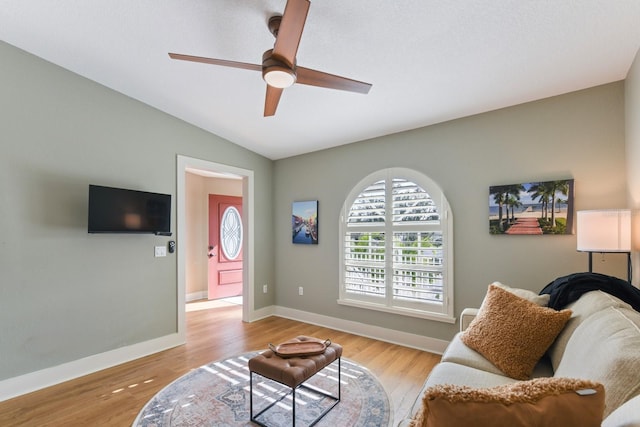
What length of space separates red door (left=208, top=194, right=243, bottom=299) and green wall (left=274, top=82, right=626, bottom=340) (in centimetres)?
249

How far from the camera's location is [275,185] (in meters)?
5.01

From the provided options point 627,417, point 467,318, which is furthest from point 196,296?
point 627,417

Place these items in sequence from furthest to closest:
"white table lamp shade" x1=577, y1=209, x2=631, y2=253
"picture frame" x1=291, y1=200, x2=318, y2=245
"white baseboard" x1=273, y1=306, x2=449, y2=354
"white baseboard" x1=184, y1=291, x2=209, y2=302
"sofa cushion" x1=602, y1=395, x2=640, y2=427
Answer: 1. "white baseboard" x1=184, y1=291, x2=209, y2=302
2. "picture frame" x1=291, y1=200, x2=318, y2=245
3. "white baseboard" x1=273, y1=306, x2=449, y2=354
4. "white table lamp shade" x1=577, y1=209, x2=631, y2=253
5. "sofa cushion" x1=602, y1=395, x2=640, y2=427

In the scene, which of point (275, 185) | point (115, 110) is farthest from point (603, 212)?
point (115, 110)

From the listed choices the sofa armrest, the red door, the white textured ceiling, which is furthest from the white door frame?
the sofa armrest

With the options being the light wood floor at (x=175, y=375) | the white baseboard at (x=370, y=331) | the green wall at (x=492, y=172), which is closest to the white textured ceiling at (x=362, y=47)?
the green wall at (x=492, y=172)

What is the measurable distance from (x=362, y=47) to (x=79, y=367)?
3825 mm

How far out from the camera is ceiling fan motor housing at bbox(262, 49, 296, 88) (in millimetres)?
1772

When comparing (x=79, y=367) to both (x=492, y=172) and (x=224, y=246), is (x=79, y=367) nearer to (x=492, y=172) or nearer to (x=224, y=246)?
(x=224, y=246)

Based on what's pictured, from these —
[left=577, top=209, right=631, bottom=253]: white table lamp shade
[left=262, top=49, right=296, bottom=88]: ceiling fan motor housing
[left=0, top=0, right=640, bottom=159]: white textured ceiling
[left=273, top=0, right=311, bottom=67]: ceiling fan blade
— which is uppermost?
[left=0, top=0, right=640, bottom=159]: white textured ceiling

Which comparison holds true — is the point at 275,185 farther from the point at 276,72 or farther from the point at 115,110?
the point at 276,72

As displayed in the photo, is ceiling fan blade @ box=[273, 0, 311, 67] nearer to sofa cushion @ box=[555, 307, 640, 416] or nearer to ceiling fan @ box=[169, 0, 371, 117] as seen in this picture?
ceiling fan @ box=[169, 0, 371, 117]

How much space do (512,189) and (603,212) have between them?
823mm

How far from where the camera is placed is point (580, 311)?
173 centimetres
